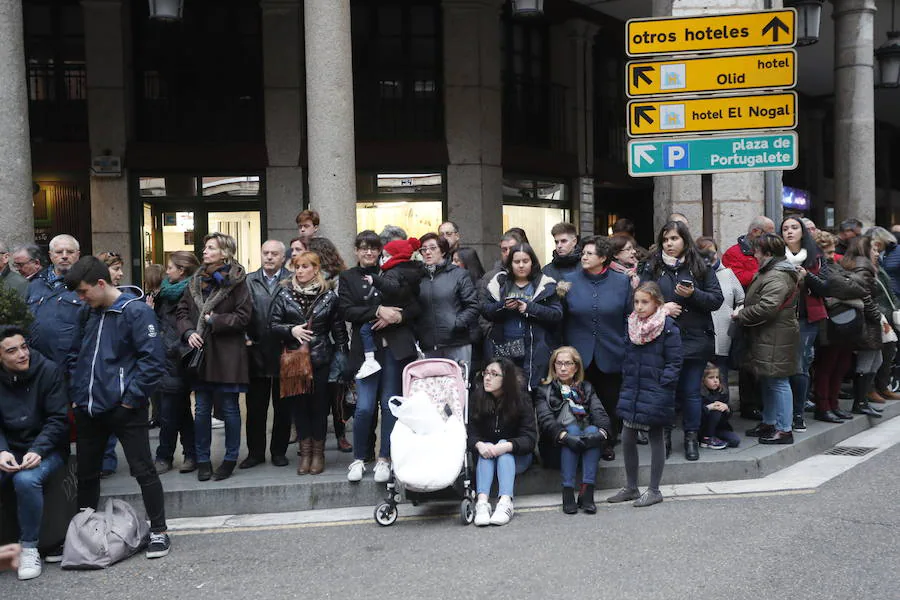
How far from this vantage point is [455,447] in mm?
6438

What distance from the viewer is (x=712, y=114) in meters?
Result: 8.68

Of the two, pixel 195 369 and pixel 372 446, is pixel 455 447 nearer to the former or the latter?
pixel 372 446

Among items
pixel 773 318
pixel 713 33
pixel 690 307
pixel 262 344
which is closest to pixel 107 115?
pixel 262 344

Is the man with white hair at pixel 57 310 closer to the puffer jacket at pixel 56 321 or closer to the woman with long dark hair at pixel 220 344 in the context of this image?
the puffer jacket at pixel 56 321

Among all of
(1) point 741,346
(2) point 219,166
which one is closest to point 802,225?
(1) point 741,346

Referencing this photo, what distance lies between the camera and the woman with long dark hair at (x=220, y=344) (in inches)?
282

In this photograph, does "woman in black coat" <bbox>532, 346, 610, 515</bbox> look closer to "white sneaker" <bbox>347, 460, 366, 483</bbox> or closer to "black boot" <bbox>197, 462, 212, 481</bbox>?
"white sneaker" <bbox>347, 460, 366, 483</bbox>

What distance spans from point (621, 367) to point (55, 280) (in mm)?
4700

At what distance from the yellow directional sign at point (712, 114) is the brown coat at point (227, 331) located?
4.06m

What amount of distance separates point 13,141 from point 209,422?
3993 millimetres

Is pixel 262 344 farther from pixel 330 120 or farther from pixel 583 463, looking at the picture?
pixel 330 120

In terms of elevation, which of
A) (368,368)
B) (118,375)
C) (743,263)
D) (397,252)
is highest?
(397,252)

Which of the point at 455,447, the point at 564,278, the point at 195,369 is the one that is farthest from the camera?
the point at 564,278

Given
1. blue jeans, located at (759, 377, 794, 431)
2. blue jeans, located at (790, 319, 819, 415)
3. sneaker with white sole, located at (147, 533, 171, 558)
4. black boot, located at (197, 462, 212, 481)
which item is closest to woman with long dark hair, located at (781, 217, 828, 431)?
blue jeans, located at (790, 319, 819, 415)
